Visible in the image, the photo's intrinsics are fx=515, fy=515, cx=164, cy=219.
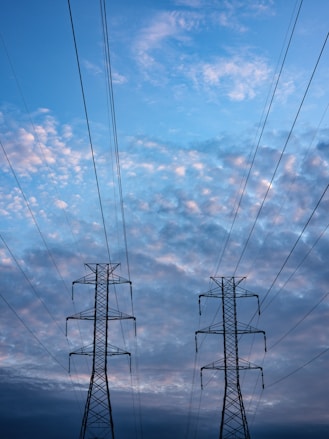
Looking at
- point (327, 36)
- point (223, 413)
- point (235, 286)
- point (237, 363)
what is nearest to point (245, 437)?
point (223, 413)

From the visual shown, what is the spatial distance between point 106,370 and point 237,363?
37.1 ft

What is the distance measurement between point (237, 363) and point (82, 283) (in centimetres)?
1499

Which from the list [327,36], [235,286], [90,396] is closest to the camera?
[327,36]

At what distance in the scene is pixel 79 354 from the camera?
136 ft

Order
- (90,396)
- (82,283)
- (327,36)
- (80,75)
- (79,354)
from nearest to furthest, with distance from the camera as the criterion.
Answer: (80,75) → (327,36) → (90,396) → (79,354) → (82,283)

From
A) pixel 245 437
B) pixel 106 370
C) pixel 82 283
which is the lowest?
pixel 245 437

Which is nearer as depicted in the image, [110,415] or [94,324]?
[110,415]

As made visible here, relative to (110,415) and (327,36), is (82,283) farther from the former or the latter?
(327,36)

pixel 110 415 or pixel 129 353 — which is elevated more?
pixel 129 353

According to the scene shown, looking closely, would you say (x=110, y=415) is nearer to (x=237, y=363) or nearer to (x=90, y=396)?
(x=90, y=396)

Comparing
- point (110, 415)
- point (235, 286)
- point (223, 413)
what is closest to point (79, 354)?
point (110, 415)

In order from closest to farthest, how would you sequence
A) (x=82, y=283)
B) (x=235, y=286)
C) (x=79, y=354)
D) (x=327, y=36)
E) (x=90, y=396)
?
(x=327, y=36), (x=90, y=396), (x=79, y=354), (x=82, y=283), (x=235, y=286)

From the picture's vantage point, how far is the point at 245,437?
→ 40.7 metres

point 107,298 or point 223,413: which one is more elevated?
point 107,298
